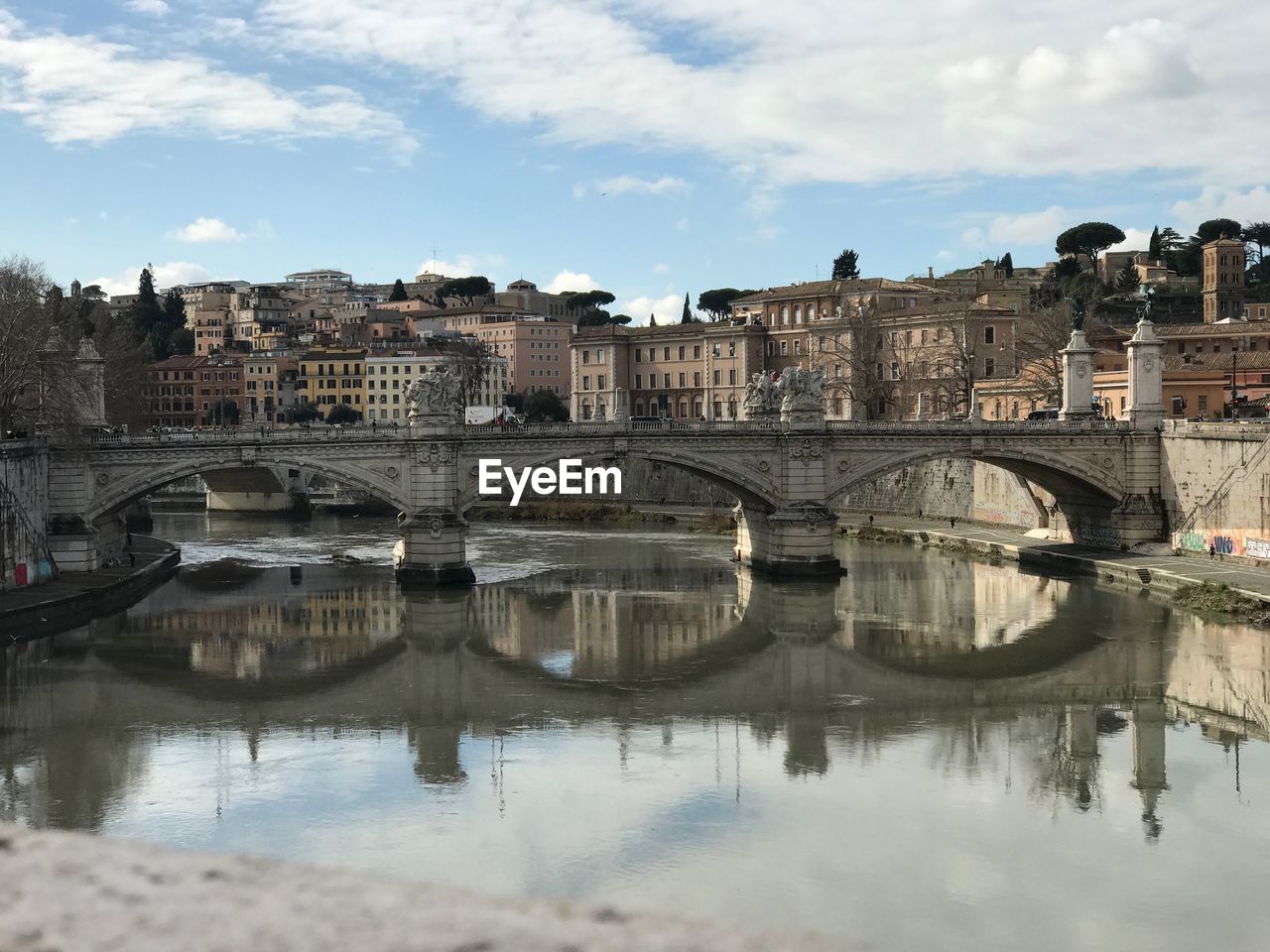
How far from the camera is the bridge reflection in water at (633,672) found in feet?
67.9

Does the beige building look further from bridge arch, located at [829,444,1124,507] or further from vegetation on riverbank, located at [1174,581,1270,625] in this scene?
vegetation on riverbank, located at [1174,581,1270,625]

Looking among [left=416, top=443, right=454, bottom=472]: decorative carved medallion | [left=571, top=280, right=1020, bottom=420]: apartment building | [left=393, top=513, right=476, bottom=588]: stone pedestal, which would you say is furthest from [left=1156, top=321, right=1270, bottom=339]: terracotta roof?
[left=393, top=513, right=476, bottom=588]: stone pedestal

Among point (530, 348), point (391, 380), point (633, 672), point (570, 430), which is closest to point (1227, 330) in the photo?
point (570, 430)

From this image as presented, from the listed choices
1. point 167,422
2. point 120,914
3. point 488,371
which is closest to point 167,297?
point 167,422

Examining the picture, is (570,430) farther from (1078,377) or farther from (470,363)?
(470,363)

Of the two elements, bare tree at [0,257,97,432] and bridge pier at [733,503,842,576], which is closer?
bare tree at [0,257,97,432]

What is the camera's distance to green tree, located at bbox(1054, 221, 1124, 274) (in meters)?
91.9

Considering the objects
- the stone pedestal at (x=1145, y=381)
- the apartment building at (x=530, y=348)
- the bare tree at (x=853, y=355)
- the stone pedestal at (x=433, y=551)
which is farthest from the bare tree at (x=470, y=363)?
the stone pedestal at (x=1145, y=381)

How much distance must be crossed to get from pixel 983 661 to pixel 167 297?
10096 centimetres

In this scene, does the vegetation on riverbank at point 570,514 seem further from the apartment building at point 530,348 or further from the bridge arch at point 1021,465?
the apartment building at point 530,348

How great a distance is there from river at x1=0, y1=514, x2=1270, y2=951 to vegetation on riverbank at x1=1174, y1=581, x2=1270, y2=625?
599 mm

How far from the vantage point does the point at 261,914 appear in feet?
21.1

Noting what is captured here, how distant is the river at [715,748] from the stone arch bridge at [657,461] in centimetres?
216

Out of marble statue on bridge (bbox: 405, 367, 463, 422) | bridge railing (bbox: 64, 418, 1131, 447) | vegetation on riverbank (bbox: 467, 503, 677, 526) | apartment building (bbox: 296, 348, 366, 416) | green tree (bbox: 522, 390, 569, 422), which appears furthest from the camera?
apartment building (bbox: 296, 348, 366, 416)
